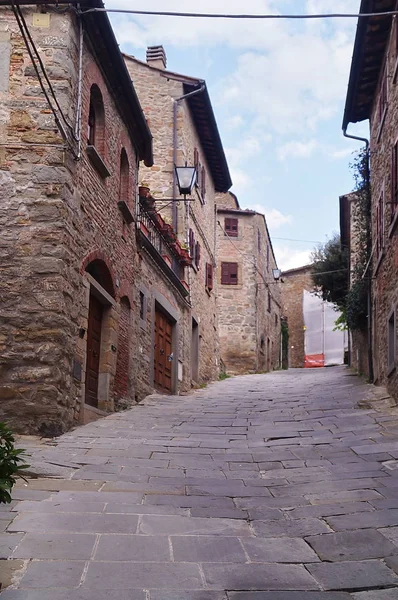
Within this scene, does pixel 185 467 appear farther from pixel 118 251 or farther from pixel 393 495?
pixel 118 251

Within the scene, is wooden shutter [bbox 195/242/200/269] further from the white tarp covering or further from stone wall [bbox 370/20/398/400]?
the white tarp covering

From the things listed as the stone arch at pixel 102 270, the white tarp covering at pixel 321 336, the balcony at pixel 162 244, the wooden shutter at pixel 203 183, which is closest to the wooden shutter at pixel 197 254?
the wooden shutter at pixel 203 183

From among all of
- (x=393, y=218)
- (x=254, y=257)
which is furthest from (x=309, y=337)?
(x=393, y=218)

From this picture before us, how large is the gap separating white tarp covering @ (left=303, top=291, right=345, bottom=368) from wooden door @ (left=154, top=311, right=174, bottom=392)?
23537 millimetres

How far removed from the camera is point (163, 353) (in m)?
16.1

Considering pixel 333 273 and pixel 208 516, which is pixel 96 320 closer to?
pixel 208 516

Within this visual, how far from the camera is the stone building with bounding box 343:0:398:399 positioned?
490 inches

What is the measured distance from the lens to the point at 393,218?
12.3 meters

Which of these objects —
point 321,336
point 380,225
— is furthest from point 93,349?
point 321,336

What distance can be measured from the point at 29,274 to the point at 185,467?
3.13 meters

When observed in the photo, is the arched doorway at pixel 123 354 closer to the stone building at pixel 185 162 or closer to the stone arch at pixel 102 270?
the stone arch at pixel 102 270

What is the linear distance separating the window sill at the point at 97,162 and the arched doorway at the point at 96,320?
130 cm

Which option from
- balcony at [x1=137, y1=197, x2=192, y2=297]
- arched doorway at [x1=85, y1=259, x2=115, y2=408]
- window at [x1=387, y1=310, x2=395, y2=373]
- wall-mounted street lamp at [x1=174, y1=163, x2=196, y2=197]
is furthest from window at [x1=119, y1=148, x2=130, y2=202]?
window at [x1=387, y1=310, x2=395, y2=373]

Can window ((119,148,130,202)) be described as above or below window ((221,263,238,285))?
below
